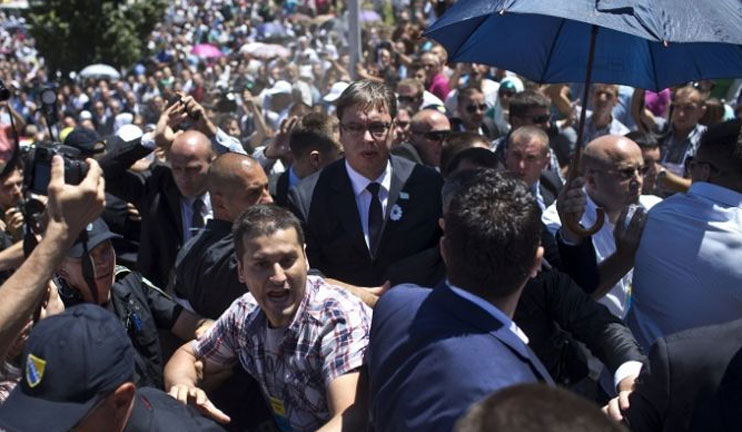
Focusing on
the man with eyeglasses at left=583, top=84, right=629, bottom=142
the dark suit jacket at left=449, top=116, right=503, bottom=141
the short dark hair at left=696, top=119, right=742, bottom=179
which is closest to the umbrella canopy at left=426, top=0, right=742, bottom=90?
the short dark hair at left=696, top=119, right=742, bottom=179

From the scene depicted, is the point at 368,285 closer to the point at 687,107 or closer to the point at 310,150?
the point at 310,150

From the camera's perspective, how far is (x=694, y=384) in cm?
244

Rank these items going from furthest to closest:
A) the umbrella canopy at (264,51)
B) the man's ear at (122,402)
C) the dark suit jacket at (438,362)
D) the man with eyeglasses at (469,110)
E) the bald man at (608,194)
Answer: the umbrella canopy at (264,51) < the man with eyeglasses at (469,110) < the bald man at (608,194) < the man's ear at (122,402) < the dark suit jacket at (438,362)

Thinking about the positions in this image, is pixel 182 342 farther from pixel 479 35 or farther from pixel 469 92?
pixel 469 92

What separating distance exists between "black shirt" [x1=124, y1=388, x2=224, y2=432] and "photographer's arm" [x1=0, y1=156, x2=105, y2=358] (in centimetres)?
39

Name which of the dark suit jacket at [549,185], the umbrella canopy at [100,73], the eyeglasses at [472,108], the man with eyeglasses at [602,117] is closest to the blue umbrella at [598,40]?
the dark suit jacket at [549,185]

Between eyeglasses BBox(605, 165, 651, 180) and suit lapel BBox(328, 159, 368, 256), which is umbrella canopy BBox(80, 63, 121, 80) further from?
eyeglasses BBox(605, 165, 651, 180)

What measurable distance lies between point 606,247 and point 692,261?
1.29 m

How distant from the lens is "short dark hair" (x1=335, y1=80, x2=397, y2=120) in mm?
4840

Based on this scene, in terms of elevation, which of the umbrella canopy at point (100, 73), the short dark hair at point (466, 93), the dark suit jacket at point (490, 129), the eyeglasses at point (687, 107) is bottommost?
the umbrella canopy at point (100, 73)

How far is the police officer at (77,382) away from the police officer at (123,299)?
1.26m

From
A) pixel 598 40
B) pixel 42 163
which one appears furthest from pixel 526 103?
pixel 42 163

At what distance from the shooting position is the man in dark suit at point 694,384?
94.8 inches

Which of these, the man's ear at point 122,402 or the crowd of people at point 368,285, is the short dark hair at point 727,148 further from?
the man's ear at point 122,402
